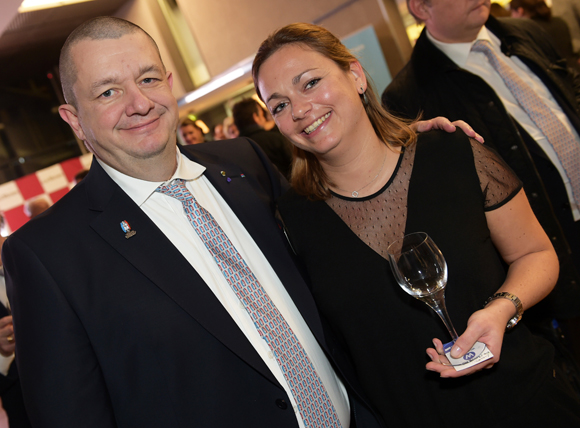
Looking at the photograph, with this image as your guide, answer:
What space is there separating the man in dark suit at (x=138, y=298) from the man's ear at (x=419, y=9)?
1556mm

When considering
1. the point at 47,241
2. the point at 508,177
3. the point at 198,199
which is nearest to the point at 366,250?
the point at 508,177

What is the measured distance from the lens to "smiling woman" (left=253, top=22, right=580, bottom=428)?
149 cm

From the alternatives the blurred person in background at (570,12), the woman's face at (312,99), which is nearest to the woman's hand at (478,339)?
the woman's face at (312,99)

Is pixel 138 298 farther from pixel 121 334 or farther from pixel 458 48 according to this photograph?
pixel 458 48

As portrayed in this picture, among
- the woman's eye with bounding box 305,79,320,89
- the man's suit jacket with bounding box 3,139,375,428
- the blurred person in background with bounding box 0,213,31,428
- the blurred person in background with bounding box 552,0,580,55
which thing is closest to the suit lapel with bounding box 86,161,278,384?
the man's suit jacket with bounding box 3,139,375,428

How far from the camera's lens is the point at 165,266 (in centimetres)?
156

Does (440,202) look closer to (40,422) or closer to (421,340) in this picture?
(421,340)

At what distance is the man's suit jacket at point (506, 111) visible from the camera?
2.29 meters

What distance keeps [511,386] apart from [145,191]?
54.7 inches

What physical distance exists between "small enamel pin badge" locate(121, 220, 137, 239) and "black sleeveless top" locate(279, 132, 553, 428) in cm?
65

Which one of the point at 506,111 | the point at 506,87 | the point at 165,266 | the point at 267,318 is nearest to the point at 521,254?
the point at 267,318

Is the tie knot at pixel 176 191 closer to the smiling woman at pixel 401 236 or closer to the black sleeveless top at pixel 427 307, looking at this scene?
the smiling woman at pixel 401 236

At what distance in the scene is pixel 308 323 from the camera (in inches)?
67.0

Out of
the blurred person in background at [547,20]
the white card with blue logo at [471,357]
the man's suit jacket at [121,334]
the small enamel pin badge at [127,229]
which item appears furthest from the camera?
the blurred person in background at [547,20]
